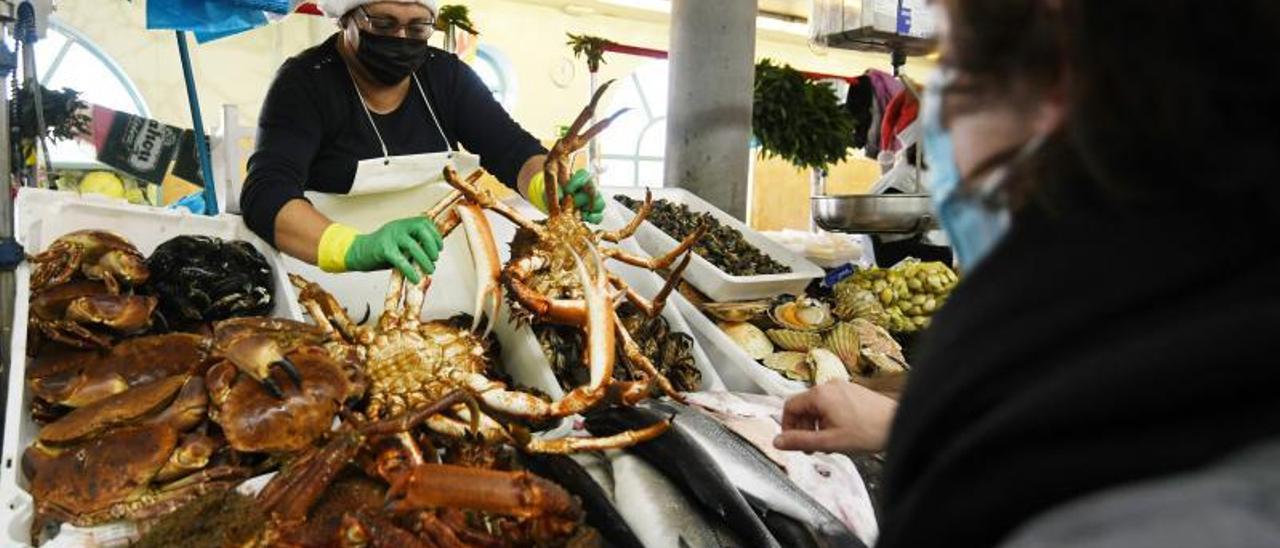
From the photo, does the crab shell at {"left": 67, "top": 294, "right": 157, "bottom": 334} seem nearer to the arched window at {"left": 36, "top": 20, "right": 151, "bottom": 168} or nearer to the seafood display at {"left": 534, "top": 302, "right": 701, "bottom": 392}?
the seafood display at {"left": 534, "top": 302, "right": 701, "bottom": 392}

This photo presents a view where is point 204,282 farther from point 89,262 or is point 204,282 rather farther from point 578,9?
point 578,9

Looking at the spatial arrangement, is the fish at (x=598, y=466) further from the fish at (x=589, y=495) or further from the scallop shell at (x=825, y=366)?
the scallop shell at (x=825, y=366)

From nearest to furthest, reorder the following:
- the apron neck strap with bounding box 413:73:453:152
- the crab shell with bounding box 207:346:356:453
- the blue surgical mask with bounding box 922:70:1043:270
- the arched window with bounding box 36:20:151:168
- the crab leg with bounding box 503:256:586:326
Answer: the blue surgical mask with bounding box 922:70:1043:270, the crab shell with bounding box 207:346:356:453, the crab leg with bounding box 503:256:586:326, the apron neck strap with bounding box 413:73:453:152, the arched window with bounding box 36:20:151:168

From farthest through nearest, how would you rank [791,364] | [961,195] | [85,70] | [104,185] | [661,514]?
[85,70] < [104,185] < [791,364] < [661,514] < [961,195]

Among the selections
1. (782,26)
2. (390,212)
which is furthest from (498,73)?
(390,212)

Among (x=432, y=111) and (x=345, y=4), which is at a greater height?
(x=345, y=4)

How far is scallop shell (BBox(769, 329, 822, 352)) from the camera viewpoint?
273 cm

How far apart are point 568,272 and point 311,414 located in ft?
2.83

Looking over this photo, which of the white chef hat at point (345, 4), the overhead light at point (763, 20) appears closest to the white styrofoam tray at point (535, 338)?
the white chef hat at point (345, 4)

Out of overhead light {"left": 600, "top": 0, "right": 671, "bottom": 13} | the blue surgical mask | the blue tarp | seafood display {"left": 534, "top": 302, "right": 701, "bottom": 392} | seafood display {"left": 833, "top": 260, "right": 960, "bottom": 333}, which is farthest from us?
overhead light {"left": 600, "top": 0, "right": 671, "bottom": 13}

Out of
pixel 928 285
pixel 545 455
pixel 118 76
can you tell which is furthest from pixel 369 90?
pixel 118 76

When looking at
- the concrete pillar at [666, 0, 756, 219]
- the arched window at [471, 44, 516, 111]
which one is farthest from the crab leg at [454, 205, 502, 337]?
the arched window at [471, 44, 516, 111]

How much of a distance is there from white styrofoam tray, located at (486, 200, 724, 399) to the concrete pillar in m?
1.31

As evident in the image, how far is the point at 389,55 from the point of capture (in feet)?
8.76
